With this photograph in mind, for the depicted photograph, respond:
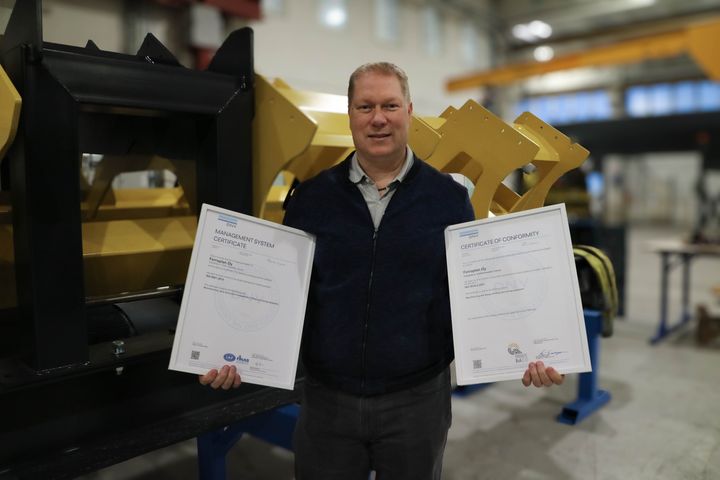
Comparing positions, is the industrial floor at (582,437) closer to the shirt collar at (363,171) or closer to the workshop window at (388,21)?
the shirt collar at (363,171)

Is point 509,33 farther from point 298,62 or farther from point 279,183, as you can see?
point 279,183

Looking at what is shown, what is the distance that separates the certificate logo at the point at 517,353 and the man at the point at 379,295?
0.20 feet

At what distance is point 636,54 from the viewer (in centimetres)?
895

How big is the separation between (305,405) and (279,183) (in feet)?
3.83

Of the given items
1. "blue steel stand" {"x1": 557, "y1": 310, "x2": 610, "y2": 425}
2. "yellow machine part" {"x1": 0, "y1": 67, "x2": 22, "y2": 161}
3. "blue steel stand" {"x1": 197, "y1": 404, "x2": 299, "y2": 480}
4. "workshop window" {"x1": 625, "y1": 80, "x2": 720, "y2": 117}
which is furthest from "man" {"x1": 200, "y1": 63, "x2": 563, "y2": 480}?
"workshop window" {"x1": 625, "y1": 80, "x2": 720, "y2": 117}

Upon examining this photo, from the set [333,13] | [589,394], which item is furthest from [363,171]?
[333,13]

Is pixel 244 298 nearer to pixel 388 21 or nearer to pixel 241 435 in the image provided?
pixel 241 435

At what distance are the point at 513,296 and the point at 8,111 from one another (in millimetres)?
1148

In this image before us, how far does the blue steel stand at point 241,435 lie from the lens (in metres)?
2.08

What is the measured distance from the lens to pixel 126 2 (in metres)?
6.25

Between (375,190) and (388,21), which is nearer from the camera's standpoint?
(375,190)

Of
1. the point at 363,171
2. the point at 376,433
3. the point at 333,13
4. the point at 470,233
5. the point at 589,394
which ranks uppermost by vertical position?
the point at 333,13

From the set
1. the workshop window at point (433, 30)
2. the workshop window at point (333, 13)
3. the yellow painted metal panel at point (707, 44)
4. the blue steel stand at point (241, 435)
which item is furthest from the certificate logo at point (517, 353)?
the workshop window at point (433, 30)

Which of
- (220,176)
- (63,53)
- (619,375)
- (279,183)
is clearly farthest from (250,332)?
(619,375)
